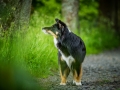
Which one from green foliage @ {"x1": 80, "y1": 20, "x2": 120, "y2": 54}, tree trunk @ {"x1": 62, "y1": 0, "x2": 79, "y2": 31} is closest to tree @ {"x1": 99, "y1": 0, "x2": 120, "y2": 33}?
green foliage @ {"x1": 80, "y1": 20, "x2": 120, "y2": 54}

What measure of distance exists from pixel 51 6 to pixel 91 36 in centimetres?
317

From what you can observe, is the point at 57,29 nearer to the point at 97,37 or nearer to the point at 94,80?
the point at 94,80

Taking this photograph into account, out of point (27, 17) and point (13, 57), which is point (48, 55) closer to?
point (27, 17)

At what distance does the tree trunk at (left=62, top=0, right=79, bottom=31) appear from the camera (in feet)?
57.5

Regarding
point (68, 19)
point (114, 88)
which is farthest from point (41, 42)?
point (68, 19)

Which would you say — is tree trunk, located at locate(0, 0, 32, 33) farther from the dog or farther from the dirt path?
the dirt path

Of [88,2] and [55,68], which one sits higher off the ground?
[88,2]

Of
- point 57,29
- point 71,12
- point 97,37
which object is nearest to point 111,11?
point 97,37

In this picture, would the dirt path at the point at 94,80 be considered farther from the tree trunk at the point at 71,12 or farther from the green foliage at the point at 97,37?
the green foliage at the point at 97,37

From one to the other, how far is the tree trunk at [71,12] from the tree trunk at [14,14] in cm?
659

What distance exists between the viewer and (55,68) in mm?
12055

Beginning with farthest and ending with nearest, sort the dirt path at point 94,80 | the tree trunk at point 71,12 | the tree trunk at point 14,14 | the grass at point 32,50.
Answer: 1. the tree trunk at point 71,12
2. the tree trunk at point 14,14
3. the grass at point 32,50
4. the dirt path at point 94,80

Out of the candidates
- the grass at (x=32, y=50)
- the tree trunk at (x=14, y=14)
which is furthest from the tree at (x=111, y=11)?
the tree trunk at (x=14, y=14)

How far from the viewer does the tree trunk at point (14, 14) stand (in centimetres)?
1001
